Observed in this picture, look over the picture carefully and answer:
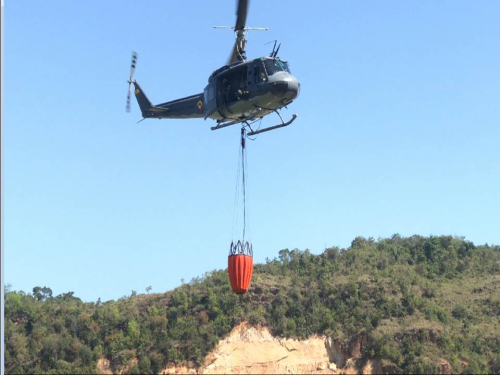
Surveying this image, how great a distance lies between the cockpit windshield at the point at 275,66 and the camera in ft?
94.7

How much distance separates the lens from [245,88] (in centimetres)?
2933

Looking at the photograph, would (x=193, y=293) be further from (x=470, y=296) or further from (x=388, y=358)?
(x=470, y=296)

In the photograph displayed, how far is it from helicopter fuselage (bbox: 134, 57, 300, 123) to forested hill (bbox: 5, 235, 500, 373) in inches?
1155

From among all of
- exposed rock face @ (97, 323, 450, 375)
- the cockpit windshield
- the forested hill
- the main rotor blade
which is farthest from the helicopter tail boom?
exposed rock face @ (97, 323, 450, 375)

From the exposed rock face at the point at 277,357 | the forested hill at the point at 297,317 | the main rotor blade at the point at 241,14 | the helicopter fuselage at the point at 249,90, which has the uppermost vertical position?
the main rotor blade at the point at 241,14

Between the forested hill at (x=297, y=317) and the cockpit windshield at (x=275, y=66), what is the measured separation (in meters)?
31.2

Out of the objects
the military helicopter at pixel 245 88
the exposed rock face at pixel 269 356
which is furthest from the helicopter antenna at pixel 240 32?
the exposed rock face at pixel 269 356

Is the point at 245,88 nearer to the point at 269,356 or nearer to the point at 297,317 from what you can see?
the point at 269,356

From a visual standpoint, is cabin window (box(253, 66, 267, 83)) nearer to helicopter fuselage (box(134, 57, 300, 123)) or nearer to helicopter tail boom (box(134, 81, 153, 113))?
helicopter fuselage (box(134, 57, 300, 123))

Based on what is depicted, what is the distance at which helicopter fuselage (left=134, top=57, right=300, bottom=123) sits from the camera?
94.0 feet

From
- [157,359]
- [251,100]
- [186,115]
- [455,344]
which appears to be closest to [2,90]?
[251,100]

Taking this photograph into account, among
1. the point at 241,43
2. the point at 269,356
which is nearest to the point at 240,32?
the point at 241,43

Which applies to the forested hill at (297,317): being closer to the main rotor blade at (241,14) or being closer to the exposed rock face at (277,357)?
the exposed rock face at (277,357)

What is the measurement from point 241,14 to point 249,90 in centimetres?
306
